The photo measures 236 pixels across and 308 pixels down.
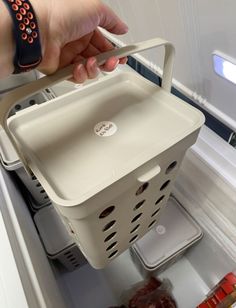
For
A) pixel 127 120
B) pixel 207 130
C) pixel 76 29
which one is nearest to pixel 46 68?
pixel 76 29

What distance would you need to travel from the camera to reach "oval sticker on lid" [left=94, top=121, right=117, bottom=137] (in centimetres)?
53

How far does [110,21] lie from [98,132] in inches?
9.1

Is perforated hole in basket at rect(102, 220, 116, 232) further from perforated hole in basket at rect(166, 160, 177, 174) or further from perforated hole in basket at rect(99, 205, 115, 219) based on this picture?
perforated hole in basket at rect(166, 160, 177, 174)

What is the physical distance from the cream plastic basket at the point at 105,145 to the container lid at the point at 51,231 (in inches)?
11.8

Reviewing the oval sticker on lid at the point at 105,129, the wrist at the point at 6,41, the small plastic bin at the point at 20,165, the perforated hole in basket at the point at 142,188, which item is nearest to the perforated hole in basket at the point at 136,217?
the perforated hole in basket at the point at 142,188

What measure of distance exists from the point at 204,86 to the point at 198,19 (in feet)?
0.61

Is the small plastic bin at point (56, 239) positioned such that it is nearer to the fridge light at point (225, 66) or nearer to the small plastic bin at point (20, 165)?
the small plastic bin at point (20, 165)

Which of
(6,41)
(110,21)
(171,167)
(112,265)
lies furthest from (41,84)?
(112,265)

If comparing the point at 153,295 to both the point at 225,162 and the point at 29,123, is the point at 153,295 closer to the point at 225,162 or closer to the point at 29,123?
the point at 225,162

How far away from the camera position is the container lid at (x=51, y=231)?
0.92 m

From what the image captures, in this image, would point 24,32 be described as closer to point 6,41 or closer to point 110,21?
point 6,41

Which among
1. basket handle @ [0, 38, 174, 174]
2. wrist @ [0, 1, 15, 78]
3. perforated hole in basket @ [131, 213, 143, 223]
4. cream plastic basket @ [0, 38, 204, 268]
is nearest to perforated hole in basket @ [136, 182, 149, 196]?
cream plastic basket @ [0, 38, 204, 268]

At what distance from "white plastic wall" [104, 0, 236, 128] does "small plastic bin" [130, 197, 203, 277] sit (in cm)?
44

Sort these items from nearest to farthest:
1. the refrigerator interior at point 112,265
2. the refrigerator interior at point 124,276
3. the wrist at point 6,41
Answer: the wrist at point 6,41 → the refrigerator interior at point 112,265 → the refrigerator interior at point 124,276
